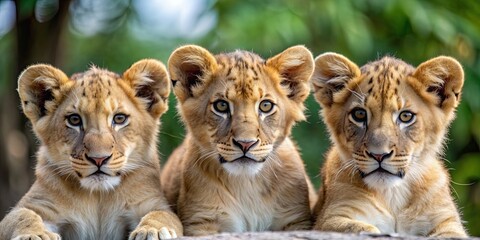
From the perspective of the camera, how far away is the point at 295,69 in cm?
775

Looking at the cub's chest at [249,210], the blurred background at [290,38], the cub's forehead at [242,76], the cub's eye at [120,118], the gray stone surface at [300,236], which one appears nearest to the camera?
the gray stone surface at [300,236]

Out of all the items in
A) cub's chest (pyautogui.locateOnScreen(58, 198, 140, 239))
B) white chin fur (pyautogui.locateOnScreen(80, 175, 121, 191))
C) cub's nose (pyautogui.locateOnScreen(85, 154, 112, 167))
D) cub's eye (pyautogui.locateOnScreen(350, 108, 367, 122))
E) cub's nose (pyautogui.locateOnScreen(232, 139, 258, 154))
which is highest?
cub's eye (pyautogui.locateOnScreen(350, 108, 367, 122))

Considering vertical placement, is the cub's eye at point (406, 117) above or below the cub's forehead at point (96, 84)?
above

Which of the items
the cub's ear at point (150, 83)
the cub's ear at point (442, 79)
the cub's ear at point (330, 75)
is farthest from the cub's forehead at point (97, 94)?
the cub's ear at point (442, 79)

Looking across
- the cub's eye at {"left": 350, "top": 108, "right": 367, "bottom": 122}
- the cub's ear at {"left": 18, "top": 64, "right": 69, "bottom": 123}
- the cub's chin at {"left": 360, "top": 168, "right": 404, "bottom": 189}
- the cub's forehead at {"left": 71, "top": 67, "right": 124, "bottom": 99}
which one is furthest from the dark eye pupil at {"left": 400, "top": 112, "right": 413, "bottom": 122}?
the cub's ear at {"left": 18, "top": 64, "right": 69, "bottom": 123}

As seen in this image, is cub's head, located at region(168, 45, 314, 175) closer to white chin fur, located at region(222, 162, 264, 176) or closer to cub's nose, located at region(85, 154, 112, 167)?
white chin fur, located at region(222, 162, 264, 176)

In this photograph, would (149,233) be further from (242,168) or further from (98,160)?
(242,168)

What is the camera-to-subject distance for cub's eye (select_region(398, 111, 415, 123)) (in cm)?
727

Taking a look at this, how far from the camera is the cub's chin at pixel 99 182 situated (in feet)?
23.9

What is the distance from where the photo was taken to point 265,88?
748 centimetres

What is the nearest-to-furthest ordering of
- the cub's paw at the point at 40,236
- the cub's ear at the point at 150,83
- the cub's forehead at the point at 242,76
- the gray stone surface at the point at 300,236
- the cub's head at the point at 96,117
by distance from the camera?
1. the gray stone surface at the point at 300,236
2. the cub's paw at the point at 40,236
3. the cub's head at the point at 96,117
4. the cub's forehead at the point at 242,76
5. the cub's ear at the point at 150,83

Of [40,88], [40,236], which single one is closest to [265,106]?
[40,88]

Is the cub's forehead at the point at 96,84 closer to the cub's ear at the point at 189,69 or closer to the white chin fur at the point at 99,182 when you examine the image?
the cub's ear at the point at 189,69

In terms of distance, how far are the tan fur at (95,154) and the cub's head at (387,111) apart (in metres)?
1.19
